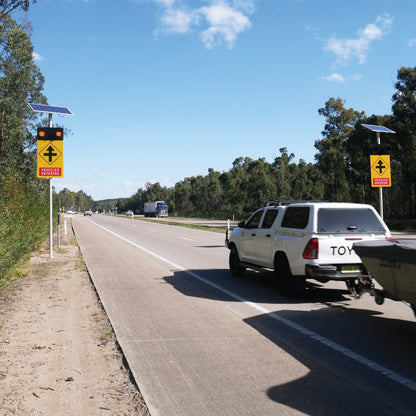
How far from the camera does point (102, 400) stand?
13.0 feet

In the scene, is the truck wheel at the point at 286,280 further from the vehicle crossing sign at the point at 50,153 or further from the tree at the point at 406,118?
the tree at the point at 406,118

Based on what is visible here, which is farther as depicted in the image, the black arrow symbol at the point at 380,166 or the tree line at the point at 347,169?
the tree line at the point at 347,169

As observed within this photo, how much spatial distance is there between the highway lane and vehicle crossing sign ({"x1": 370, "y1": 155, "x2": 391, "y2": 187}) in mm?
6988

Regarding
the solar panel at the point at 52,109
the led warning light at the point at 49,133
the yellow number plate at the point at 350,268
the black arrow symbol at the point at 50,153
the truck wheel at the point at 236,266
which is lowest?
the truck wheel at the point at 236,266

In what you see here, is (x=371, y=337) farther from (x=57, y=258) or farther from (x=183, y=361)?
(x=57, y=258)

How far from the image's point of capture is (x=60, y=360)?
502 centimetres

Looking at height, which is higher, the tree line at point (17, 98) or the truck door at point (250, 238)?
the tree line at point (17, 98)

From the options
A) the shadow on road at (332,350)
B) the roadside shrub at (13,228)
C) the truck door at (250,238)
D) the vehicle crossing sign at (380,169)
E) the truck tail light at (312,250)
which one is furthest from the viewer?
the vehicle crossing sign at (380,169)

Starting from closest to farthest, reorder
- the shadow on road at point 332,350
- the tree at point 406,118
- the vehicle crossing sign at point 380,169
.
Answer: the shadow on road at point 332,350 → the vehicle crossing sign at point 380,169 → the tree at point 406,118

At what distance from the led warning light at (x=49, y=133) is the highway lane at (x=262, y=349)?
7.10 m

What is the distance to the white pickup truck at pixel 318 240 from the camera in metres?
7.65

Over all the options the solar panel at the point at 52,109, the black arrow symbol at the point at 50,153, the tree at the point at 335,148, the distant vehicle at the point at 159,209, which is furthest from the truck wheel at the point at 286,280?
the distant vehicle at the point at 159,209

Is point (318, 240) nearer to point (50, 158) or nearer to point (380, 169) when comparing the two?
point (380, 169)

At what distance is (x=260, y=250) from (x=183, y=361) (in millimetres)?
5082
